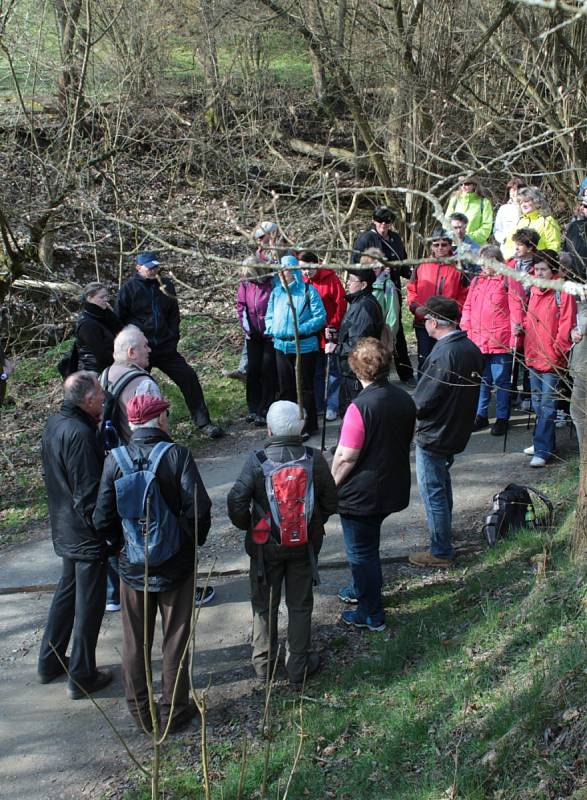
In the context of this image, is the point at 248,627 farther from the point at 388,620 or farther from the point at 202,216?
the point at 202,216

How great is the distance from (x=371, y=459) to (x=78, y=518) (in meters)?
1.90

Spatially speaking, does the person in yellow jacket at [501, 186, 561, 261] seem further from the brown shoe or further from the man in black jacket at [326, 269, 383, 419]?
the brown shoe

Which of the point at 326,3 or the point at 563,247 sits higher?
the point at 326,3

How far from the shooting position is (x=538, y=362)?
24.1ft

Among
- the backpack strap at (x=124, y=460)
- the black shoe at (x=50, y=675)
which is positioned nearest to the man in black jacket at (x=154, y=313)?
the backpack strap at (x=124, y=460)

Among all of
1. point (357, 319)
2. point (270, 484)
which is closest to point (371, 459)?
point (270, 484)

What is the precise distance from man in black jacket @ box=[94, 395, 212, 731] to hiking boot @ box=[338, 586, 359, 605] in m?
1.52

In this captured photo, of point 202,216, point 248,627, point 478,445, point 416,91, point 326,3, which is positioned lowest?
point 248,627

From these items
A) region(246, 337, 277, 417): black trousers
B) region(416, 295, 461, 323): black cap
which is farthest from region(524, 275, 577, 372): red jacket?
region(246, 337, 277, 417): black trousers

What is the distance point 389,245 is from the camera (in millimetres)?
9203

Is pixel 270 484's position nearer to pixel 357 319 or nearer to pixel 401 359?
pixel 357 319

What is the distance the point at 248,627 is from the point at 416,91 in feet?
34.6

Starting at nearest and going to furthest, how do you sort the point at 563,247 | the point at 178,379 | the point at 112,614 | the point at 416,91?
the point at 112,614 < the point at 178,379 < the point at 563,247 < the point at 416,91

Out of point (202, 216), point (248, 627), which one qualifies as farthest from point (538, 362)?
point (202, 216)
